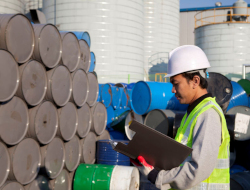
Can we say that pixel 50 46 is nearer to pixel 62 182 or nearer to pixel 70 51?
pixel 70 51

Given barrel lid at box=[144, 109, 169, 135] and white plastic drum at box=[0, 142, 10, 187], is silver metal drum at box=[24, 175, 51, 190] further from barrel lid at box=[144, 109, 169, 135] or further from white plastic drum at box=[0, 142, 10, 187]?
barrel lid at box=[144, 109, 169, 135]

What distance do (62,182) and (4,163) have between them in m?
1.38

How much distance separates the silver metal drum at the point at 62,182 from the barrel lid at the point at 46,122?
2.20ft

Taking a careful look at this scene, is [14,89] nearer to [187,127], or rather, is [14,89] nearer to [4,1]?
[187,127]

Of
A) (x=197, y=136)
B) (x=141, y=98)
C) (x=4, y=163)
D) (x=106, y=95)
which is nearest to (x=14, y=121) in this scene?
(x=4, y=163)

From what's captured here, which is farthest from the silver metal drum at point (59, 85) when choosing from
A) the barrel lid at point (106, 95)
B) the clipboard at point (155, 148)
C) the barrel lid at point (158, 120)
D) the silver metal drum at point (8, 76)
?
the barrel lid at point (106, 95)

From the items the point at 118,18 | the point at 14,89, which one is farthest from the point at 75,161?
the point at 118,18

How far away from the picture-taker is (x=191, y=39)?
71.9 feet

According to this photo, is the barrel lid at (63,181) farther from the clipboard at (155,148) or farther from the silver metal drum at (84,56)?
the clipboard at (155,148)

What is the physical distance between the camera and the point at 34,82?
3.56 m

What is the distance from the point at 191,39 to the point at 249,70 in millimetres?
7967

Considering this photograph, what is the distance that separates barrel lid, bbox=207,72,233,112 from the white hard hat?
400cm

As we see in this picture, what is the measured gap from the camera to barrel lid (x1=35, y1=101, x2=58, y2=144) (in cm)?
364

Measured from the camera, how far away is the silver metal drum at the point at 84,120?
4.76 metres
